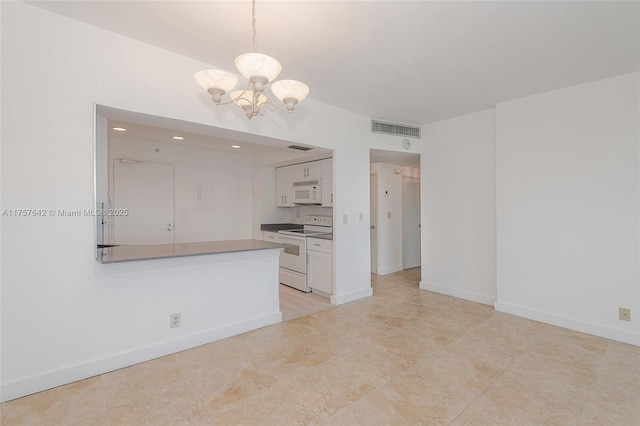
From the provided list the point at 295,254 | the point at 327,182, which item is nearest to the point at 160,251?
the point at 295,254

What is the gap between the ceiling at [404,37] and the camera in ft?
6.26

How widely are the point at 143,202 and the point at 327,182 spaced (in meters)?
2.92

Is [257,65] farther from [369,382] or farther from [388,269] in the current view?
[388,269]

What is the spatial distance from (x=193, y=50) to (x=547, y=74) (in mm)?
3297

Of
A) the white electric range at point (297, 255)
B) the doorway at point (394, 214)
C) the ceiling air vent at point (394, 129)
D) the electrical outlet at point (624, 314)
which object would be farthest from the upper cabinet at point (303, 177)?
the electrical outlet at point (624, 314)

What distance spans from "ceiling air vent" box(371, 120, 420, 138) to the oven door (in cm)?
197

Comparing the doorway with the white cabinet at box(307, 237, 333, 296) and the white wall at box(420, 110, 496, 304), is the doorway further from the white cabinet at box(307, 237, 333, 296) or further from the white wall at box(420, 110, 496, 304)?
the white cabinet at box(307, 237, 333, 296)

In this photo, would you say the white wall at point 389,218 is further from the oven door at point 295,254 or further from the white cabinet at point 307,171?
the oven door at point 295,254

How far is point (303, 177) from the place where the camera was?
4.97 meters

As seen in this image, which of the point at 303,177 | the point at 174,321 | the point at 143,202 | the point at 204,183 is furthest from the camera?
the point at 204,183

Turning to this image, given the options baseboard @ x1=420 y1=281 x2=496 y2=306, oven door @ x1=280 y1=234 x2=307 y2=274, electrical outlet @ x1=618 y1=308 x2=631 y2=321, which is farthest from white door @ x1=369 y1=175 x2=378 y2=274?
electrical outlet @ x1=618 y1=308 x2=631 y2=321

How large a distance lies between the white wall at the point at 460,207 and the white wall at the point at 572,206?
0.27 metres

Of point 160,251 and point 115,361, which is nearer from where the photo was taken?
point 115,361

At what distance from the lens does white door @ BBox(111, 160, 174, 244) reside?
175 inches
